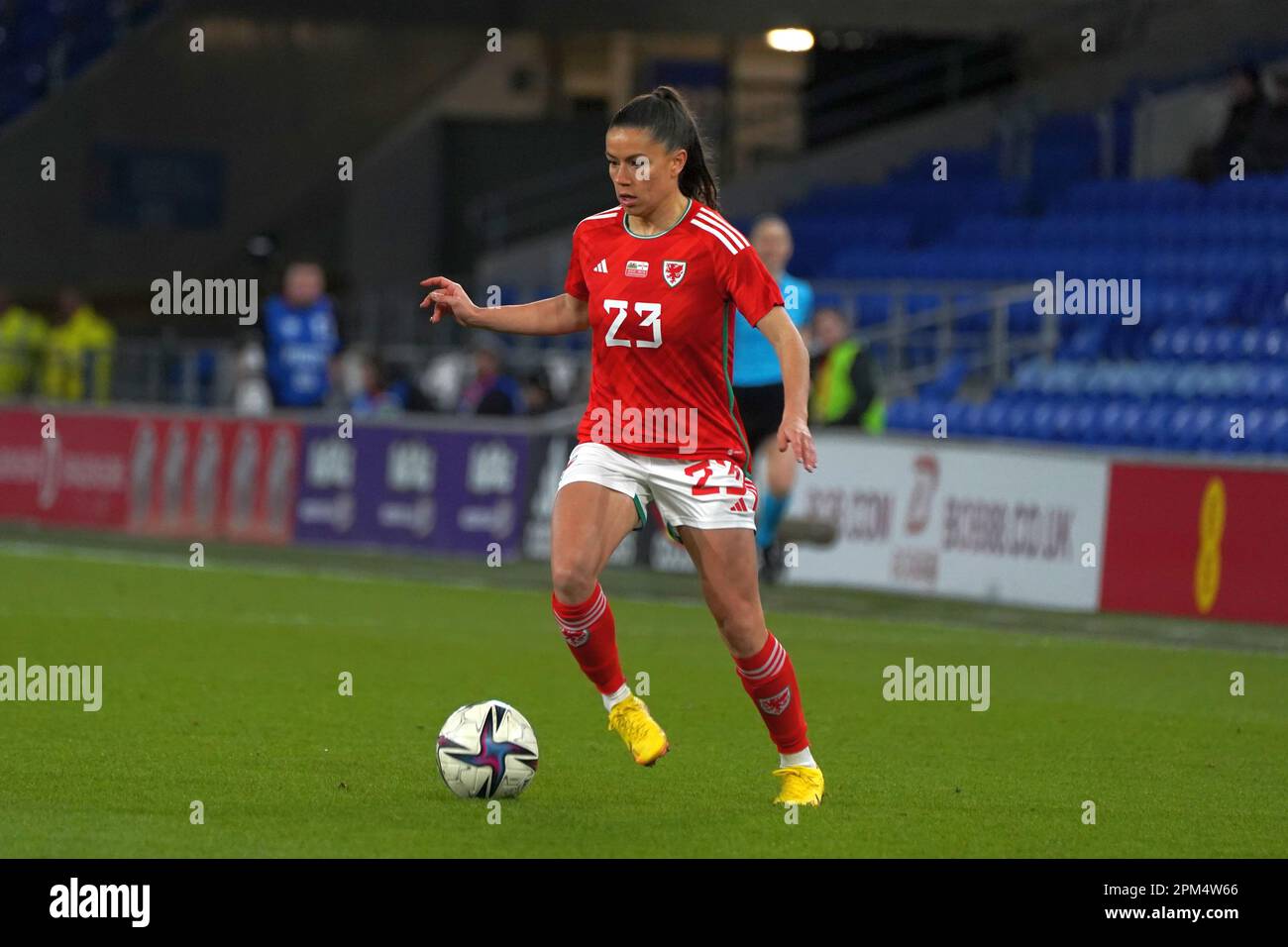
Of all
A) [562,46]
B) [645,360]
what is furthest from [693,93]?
[645,360]

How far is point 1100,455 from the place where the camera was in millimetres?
16109

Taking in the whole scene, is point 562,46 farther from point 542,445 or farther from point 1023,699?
point 1023,699

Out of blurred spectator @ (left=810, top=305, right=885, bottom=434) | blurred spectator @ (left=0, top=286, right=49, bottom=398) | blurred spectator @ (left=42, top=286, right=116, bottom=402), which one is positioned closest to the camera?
blurred spectator @ (left=810, top=305, right=885, bottom=434)

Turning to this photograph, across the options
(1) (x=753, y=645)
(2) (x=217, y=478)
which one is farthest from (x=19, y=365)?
(1) (x=753, y=645)

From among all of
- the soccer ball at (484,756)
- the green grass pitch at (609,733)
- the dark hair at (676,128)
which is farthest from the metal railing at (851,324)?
the soccer ball at (484,756)

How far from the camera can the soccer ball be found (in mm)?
8070

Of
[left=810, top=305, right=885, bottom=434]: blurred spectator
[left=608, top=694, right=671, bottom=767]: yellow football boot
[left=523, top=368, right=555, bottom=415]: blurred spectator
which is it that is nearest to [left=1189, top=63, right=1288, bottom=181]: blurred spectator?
[left=810, top=305, right=885, bottom=434]: blurred spectator

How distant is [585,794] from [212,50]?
A: 25828mm

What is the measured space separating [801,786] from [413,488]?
1259cm

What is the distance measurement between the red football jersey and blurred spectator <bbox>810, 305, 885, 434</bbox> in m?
10.3

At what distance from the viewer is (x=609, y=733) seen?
32.8 feet

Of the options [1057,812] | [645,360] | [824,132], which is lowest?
[1057,812]

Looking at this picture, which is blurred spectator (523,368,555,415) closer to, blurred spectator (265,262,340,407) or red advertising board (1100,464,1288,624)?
blurred spectator (265,262,340,407)

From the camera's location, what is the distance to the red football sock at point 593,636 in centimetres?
827
